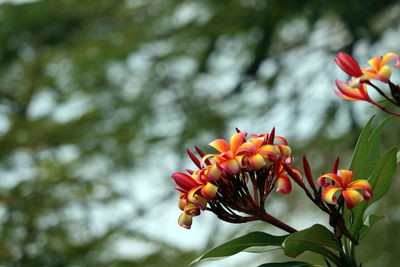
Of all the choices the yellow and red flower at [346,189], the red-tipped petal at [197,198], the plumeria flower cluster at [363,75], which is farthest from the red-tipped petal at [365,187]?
the red-tipped petal at [197,198]

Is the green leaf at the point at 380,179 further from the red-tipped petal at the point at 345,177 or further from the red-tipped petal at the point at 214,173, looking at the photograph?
the red-tipped petal at the point at 214,173

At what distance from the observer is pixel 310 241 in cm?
71

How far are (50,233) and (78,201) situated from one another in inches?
13.8

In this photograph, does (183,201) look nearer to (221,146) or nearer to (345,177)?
(221,146)

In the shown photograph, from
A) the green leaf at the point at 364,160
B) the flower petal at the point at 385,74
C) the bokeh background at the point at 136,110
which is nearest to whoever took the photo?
the flower petal at the point at 385,74

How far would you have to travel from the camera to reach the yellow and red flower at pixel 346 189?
672 millimetres

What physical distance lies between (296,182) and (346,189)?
68 mm

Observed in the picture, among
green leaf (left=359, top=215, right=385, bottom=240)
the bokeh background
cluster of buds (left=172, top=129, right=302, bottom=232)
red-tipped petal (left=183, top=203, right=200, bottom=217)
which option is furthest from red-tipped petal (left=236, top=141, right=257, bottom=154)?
the bokeh background

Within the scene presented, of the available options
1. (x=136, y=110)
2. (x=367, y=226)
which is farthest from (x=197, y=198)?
(x=136, y=110)

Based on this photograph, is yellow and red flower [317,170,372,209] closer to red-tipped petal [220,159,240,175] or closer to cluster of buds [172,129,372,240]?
cluster of buds [172,129,372,240]

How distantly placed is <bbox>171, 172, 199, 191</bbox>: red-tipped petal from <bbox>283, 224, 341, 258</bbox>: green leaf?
0.50ft

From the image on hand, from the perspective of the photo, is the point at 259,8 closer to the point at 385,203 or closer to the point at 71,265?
the point at 385,203

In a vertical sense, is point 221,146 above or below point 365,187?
above

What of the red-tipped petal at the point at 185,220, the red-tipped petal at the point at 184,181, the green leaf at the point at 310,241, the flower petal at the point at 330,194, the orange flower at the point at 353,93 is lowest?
the green leaf at the point at 310,241
